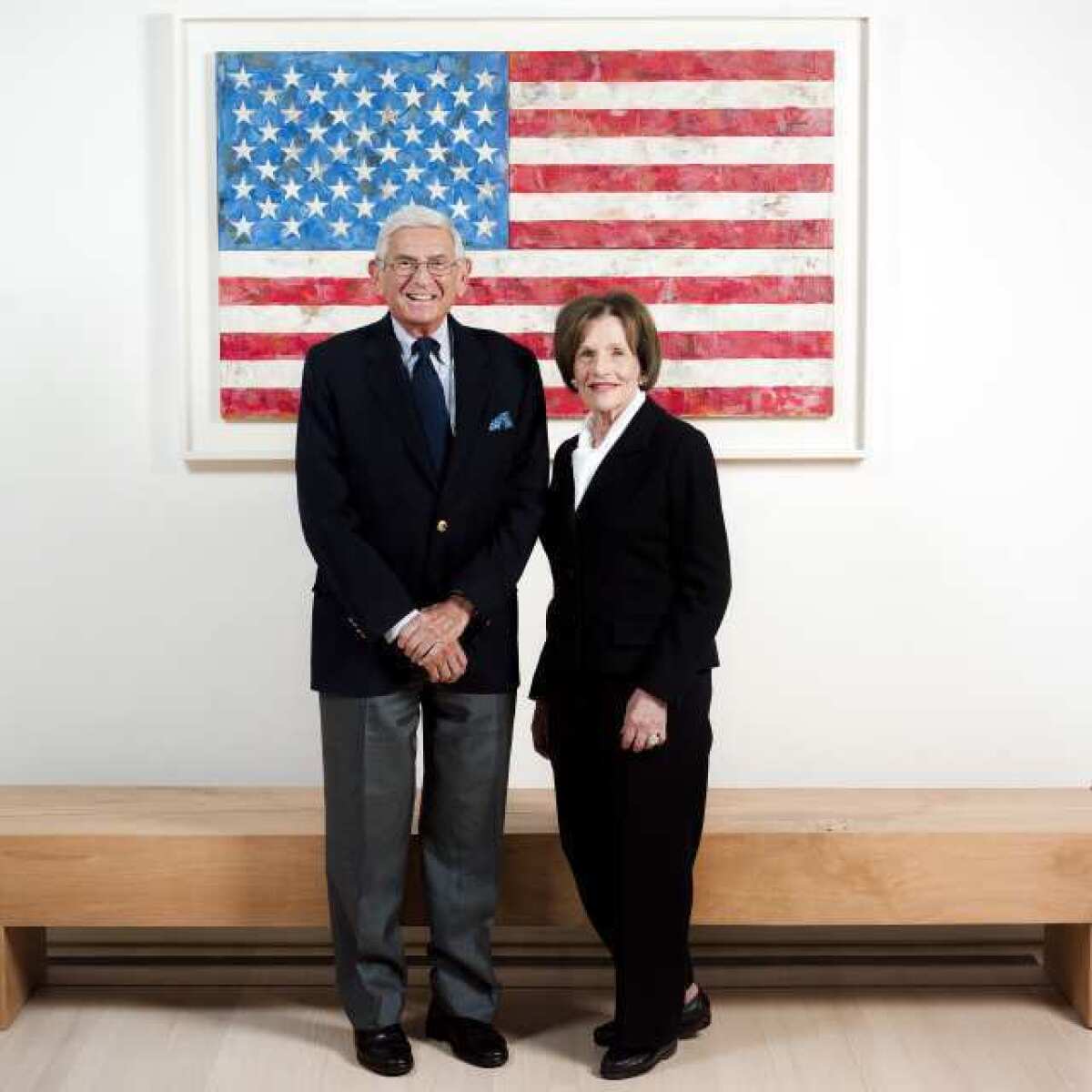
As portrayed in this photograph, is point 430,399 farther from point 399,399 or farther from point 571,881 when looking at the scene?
point 571,881

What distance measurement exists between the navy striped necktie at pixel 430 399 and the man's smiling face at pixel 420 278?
0.10ft

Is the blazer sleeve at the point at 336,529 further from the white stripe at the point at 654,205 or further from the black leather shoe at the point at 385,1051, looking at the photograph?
the white stripe at the point at 654,205

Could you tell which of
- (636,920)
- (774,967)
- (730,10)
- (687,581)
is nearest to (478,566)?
(687,581)

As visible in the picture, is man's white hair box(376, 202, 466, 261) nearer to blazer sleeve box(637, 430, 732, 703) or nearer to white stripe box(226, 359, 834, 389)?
blazer sleeve box(637, 430, 732, 703)

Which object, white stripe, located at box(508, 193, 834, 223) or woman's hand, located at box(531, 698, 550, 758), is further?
white stripe, located at box(508, 193, 834, 223)

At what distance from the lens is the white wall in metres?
3.31

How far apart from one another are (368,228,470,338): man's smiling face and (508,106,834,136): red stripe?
87 cm

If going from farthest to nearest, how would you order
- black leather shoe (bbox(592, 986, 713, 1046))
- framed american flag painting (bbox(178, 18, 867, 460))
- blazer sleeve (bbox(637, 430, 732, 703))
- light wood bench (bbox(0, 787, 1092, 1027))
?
1. framed american flag painting (bbox(178, 18, 867, 460))
2. light wood bench (bbox(0, 787, 1092, 1027))
3. black leather shoe (bbox(592, 986, 713, 1046))
4. blazer sleeve (bbox(637, 430, 732, 703))

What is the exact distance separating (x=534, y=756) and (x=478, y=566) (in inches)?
42.1

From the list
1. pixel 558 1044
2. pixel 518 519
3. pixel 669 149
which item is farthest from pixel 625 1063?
Answer: pixel 669 149

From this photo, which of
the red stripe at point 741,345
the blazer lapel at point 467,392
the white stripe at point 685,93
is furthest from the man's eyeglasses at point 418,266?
the white stripe at point 685,93

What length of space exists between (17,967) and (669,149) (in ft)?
7.26

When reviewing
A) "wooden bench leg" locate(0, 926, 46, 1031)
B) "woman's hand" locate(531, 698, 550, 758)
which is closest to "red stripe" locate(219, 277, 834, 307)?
"woman's hand" locate(531, 698, 550, 758)

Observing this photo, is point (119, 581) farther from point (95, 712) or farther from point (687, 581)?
point (687, 581)
